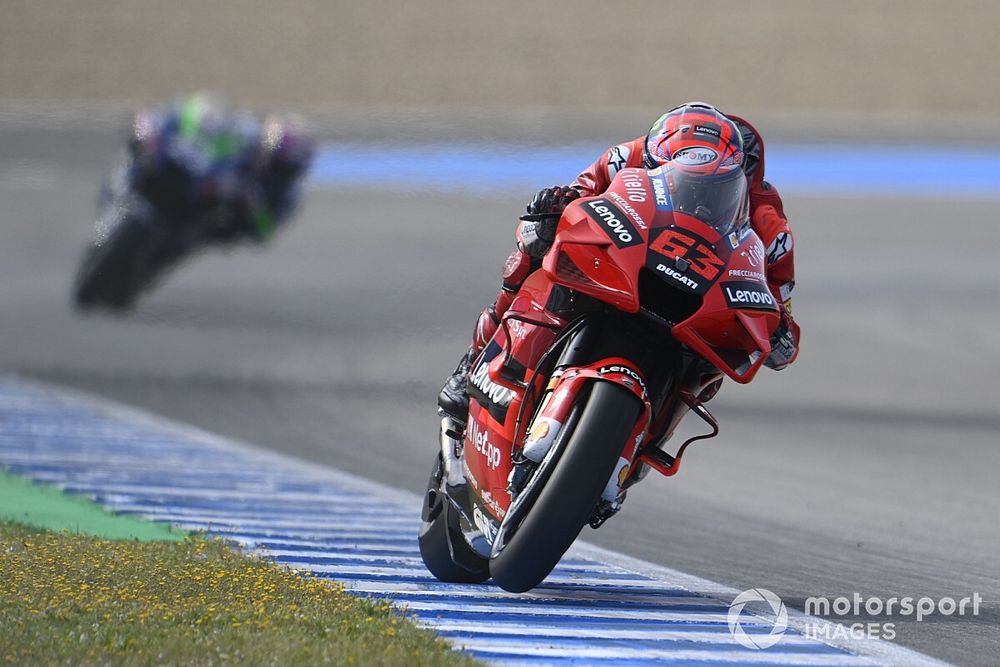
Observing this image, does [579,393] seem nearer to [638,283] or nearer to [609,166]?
[638,283]

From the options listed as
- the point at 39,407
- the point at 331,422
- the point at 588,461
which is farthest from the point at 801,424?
the point at 588,461

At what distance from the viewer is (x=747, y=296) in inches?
182

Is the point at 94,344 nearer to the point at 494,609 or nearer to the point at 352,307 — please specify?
the point at 352,307

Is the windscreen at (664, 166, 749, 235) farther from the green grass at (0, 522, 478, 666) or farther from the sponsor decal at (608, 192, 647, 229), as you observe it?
the green grass at (0, 522, 478, 666)

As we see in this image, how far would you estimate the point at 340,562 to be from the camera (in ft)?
19.2

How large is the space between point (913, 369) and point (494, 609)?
30.8 feet

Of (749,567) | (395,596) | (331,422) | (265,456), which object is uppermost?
(395,596)

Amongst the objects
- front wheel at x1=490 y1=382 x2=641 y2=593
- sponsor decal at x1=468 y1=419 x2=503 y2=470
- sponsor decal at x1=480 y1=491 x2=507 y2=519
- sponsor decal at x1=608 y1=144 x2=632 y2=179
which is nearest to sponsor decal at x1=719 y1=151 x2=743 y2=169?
sponsor decal at x1=608 y1=144 x2=632 y2=179

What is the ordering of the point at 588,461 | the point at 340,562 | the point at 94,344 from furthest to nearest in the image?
the point at 94,344 → the point at 340,562 → the point at 588,461

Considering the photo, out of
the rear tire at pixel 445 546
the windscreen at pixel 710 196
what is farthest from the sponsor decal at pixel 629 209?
the rear tire at pixel 445 546

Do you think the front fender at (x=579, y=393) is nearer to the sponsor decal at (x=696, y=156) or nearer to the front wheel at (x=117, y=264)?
the sponsor decal at (x=696, y=156)

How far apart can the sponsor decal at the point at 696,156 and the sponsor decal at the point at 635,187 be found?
0.14 m

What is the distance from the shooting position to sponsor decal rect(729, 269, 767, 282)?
15.2ft

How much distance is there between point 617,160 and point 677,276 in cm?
77
